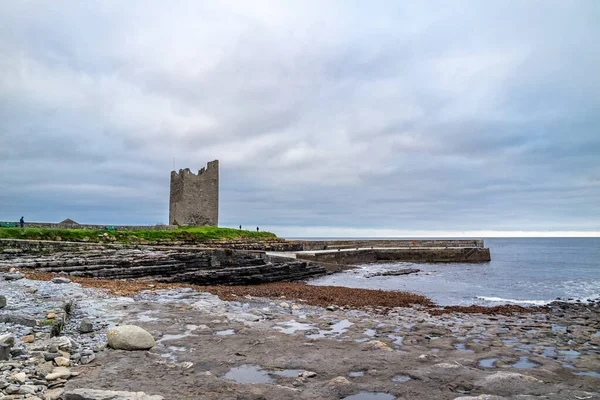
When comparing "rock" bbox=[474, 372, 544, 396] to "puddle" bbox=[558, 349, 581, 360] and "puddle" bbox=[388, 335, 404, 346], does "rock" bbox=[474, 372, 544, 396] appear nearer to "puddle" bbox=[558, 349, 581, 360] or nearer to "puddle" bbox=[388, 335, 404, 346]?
"puddle" bbox=[388, 335, 404, 346]

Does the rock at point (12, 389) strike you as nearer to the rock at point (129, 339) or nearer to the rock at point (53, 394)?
the rock at point (53, 394)

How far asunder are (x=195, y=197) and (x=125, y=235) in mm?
14620

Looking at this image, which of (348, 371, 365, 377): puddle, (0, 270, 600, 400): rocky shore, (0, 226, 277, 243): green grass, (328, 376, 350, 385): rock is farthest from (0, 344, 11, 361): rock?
(0, 226, 277, 243): green grass

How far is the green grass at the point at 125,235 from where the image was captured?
901 inches

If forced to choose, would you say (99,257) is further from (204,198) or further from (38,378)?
(204,198)

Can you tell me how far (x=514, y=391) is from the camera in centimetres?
501

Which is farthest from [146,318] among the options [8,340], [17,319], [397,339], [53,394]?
[397,339]

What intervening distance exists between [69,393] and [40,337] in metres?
2.23

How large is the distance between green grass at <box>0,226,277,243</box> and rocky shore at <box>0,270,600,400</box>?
560 inches

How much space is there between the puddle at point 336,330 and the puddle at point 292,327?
1.16 ft

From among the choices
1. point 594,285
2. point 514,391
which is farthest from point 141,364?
point 594,285

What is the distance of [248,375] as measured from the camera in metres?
5.33

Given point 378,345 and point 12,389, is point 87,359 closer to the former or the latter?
point 12,389

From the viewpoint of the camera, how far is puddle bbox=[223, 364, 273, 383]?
5148 millimetres
